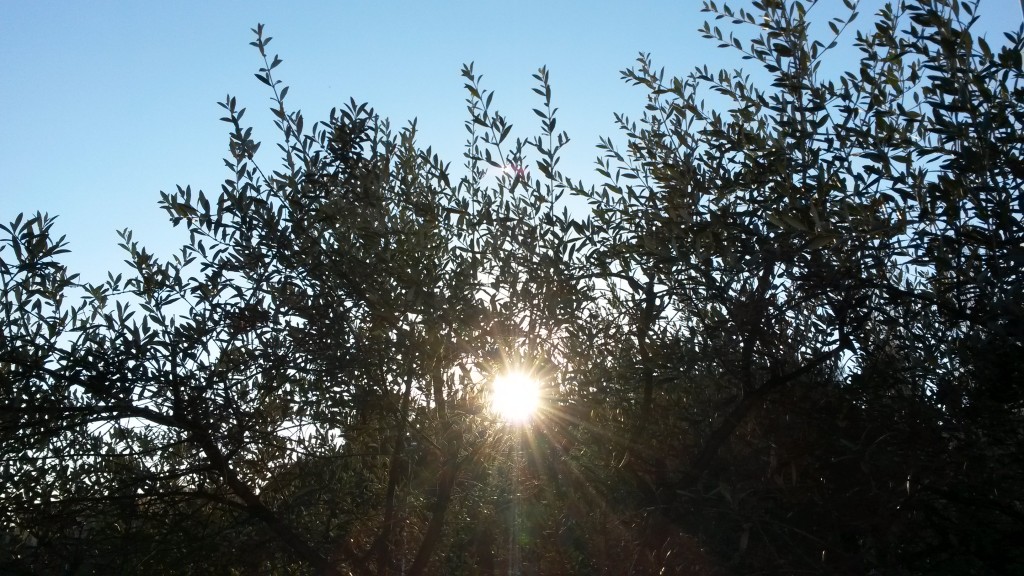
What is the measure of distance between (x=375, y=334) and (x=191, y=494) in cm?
143

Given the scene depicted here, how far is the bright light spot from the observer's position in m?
4.98

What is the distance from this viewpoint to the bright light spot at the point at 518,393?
16.3 feet

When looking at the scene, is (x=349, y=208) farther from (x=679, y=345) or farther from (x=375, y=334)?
(x=679, y=345)

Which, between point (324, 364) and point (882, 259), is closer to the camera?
point (882, 259)

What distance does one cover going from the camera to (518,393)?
16.4 feet

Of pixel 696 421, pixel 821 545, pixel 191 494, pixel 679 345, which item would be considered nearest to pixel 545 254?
pixel 679 345

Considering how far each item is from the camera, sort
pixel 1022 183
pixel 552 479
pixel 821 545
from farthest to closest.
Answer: pixel 552 479
pixel 821 545
pixel 1022 183

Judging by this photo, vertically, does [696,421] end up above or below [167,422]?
below

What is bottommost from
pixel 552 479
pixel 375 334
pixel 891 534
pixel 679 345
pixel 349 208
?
pixel 891 534

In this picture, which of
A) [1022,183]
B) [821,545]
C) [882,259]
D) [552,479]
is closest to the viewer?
[1022,183]

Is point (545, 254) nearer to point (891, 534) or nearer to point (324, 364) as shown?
point (324, 364)

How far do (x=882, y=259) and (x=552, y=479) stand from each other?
218 cm

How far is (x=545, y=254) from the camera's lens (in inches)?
202

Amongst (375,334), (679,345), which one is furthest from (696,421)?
(375,334)
